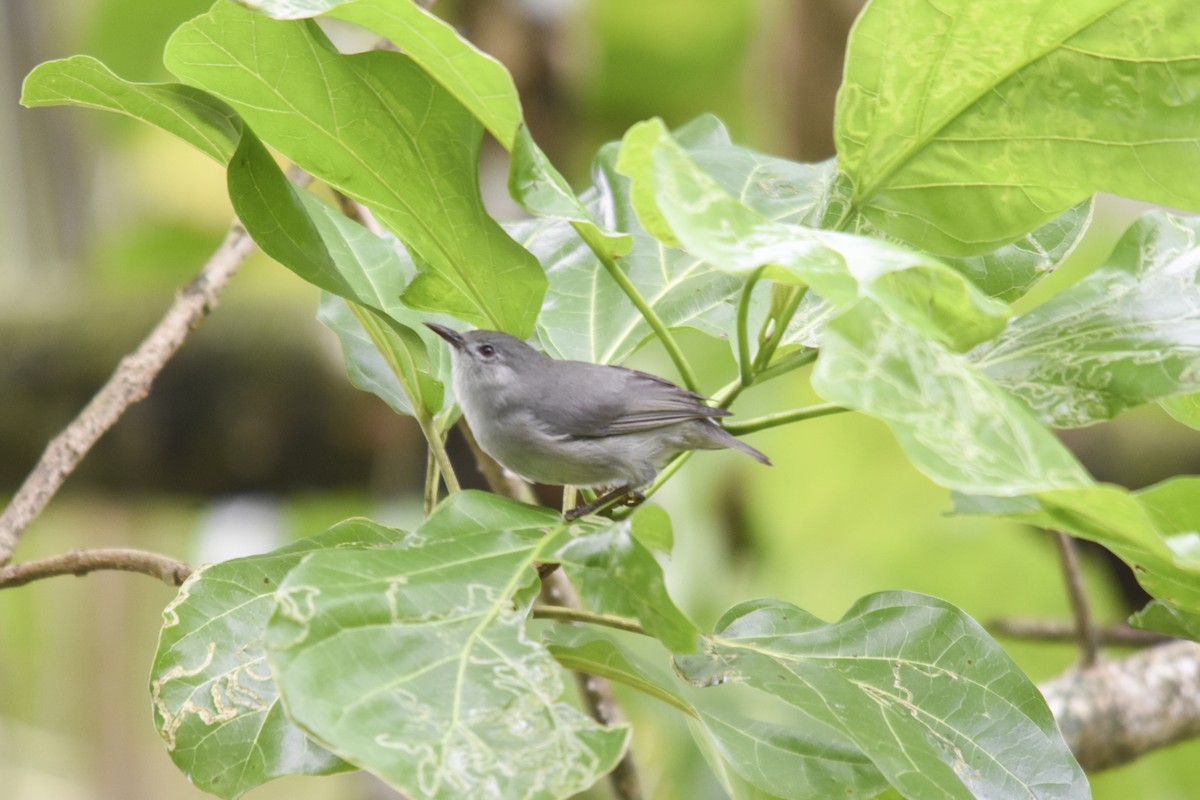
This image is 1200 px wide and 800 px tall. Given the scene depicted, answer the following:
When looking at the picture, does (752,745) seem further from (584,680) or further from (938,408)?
(584,680)

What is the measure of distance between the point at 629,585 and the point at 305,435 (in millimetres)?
2579

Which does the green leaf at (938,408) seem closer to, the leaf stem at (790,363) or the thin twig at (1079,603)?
the leaf stem at (790,363)

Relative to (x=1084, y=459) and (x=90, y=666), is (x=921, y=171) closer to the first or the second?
(x=1084, y=459)

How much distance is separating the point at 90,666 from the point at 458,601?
374cm

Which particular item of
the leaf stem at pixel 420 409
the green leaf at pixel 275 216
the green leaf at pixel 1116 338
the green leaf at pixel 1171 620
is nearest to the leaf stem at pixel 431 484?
the leaf stem at pixel 420 409

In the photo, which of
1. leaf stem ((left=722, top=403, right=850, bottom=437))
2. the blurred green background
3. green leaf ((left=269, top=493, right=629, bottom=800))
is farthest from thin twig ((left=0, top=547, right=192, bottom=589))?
the blurred green background

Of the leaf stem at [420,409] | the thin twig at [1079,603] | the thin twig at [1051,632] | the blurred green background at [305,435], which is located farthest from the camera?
the blurred green background at [305,435]

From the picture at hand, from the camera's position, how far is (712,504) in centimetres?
306

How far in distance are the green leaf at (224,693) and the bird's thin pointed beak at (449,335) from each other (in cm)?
43

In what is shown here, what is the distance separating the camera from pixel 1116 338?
1.20 metres

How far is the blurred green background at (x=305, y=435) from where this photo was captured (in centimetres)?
290

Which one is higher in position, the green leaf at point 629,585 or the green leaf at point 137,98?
the green leaf at point 137,98

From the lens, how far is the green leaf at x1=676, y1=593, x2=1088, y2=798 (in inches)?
44.1

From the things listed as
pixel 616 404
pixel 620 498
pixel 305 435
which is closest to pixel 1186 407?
pixel 620 498
